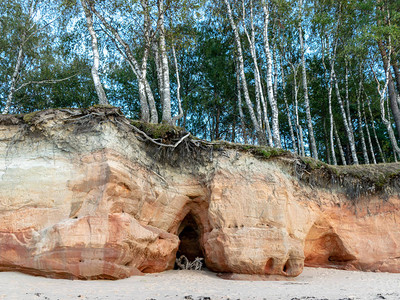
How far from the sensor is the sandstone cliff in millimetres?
7219

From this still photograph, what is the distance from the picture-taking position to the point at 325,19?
15.4 meters

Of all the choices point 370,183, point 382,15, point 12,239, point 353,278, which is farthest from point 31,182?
point 382,15

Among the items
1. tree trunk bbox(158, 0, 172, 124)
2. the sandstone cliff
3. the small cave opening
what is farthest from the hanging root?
tree trunk bbox(158, 0, 172, 124)

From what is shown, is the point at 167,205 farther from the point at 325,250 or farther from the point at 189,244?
the point at 325,250

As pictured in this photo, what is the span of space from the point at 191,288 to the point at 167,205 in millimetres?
2467

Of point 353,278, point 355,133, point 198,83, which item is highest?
point 198,83

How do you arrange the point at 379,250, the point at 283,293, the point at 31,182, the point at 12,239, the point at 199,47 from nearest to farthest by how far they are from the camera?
the point at 283,293
the point at 12,239
the point at 31,182
the point at 379,250
the point at 199,47

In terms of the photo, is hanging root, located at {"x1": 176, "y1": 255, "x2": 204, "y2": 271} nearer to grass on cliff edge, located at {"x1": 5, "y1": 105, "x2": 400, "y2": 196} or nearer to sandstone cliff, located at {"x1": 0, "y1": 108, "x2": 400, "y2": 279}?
sandstone cliff, located at {"x1": 0, "y1": 108, "x2": 400, "y2": 279}

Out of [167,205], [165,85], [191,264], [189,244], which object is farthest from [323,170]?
[165,85]

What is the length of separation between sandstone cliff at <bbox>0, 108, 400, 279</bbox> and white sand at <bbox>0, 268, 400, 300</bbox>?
1.52 ft

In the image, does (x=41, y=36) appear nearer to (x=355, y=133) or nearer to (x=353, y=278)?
(x=353, y=278)

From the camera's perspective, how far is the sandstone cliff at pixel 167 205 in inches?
284

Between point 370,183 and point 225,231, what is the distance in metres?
5.69

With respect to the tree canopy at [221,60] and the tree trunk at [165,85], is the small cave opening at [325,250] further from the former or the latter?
the tree trunk at [165,85]
